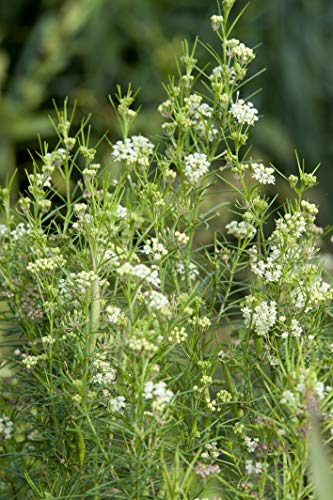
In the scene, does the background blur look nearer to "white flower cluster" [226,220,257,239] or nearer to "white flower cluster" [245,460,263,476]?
"white flower cluster" [226,220,257,239]

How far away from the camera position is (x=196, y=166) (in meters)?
0.91

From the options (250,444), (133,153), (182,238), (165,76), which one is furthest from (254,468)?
(165,76)

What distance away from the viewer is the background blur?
3.53 m

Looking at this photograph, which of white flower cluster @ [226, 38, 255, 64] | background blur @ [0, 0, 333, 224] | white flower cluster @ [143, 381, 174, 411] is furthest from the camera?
background blur @ [0, 0, 333, 224]

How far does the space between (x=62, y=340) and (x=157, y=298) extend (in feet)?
0.65

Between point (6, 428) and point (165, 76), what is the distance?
8.61ft

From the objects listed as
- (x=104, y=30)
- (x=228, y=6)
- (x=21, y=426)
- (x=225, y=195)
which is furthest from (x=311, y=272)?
(x=104, y=30)

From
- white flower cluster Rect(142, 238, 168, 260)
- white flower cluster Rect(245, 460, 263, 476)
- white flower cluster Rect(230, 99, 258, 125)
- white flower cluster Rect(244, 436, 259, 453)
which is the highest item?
white flower cluster Rect(230, 99, 258, 125)

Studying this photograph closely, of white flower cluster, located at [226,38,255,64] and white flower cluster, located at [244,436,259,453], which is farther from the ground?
white flower cluster, located at [226,38,255,64]

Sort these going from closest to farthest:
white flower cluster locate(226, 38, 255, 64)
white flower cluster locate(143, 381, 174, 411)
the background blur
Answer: white flower cluster locate(143, 381, 174, 411), white flower cluster locate(226, 38, 255, 64), the background blur

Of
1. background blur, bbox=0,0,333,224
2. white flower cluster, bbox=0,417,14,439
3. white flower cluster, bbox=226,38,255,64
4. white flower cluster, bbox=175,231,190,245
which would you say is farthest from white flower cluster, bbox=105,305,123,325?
background blur, bbox=0,0,333,224

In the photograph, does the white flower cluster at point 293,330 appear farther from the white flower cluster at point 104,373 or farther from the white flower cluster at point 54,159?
the white flower cluster at point 54,159

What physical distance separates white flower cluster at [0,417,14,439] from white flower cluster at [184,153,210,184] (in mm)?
356

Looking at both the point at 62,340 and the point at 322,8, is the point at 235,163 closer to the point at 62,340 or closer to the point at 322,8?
the point at 62,340
